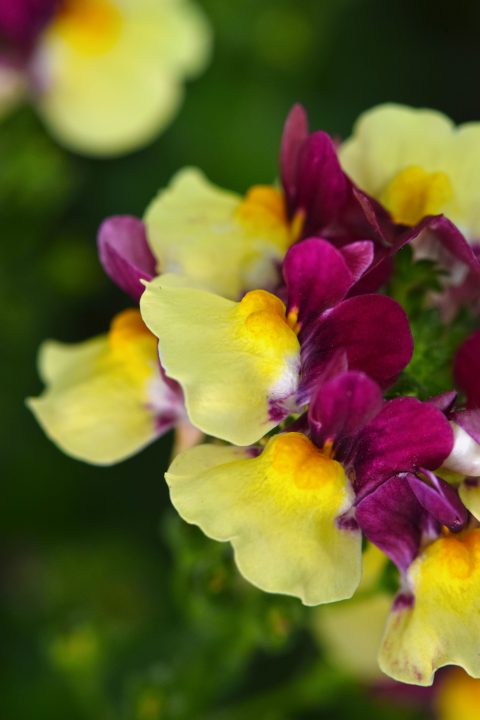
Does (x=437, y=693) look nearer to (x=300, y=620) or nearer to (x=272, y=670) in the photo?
(x=272, y=670)

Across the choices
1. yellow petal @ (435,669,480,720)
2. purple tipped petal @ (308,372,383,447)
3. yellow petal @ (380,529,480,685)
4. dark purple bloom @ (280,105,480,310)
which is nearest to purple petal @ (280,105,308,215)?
dark purple bloom @ (280,105,480,310)

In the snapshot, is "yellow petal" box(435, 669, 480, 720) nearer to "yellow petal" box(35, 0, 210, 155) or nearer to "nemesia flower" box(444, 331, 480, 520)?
"nemesia flower" box(444, 331, 480, 520)

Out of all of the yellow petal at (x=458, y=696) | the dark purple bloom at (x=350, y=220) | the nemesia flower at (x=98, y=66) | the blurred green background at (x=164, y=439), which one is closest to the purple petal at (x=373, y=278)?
the dark purple bloom at (x=350, y=220)

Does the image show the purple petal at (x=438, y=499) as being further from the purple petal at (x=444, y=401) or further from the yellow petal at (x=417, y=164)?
the yellow petal at (x=417, y=164)

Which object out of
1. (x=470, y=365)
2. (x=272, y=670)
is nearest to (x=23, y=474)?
(x=272, y=670)

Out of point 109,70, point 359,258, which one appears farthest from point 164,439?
point 359,258
